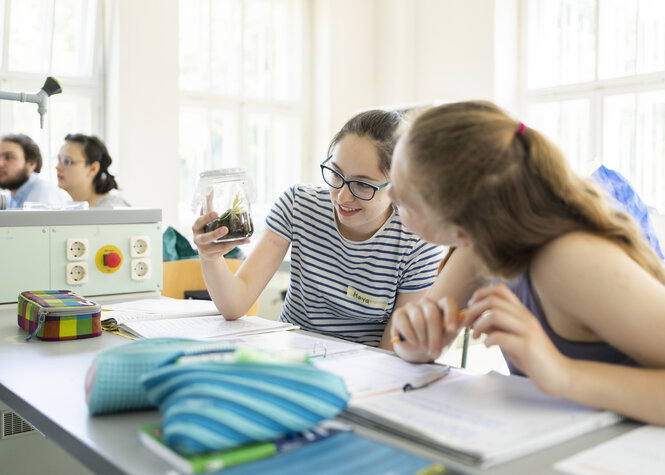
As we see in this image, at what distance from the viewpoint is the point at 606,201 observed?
0.86 m

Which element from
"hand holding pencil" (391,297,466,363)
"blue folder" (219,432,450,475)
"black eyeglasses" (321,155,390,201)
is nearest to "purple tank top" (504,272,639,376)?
"hand holding pencil" (391,297,466,363)

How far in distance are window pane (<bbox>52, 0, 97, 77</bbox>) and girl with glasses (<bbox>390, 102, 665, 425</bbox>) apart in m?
3.79

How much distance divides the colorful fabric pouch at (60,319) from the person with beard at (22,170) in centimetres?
240

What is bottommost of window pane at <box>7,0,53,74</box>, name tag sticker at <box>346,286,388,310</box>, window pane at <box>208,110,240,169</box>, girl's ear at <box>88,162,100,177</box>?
name tag sticker at <box>346,286,388,310</box>

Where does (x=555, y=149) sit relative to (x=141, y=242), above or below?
above

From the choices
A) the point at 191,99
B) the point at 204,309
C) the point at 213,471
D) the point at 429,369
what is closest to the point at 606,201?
the point at 429,369

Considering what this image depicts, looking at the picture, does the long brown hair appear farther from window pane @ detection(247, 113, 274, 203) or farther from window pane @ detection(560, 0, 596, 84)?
window pane @ detection(247, 113, 274, 203)

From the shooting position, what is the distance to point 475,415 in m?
0.75

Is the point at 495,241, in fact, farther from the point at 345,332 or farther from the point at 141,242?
the point at 141,242

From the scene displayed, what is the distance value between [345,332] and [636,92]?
3.33 metres

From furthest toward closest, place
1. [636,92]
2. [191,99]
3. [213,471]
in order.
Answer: [191,99] → [636,92] → [213,471]

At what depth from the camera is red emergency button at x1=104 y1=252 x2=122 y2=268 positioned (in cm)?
178

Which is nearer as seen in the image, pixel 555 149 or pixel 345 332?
pixel 555 149

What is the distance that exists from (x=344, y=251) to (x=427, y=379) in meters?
0.66
